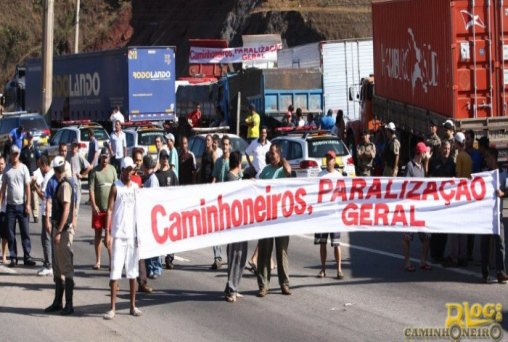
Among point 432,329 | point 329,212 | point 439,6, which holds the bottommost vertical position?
point 432,329

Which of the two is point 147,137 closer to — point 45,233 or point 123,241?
point 45,233

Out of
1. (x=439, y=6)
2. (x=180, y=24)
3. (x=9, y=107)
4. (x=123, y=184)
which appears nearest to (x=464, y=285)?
(x=123, y=184)

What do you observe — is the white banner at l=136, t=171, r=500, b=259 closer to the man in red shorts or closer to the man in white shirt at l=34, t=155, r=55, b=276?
the man in red shorts

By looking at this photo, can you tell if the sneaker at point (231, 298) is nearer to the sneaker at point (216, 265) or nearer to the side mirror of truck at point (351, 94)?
the sneaker at point (216, 265)

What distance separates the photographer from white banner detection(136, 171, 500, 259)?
14.0 metres

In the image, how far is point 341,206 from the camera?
1456 centimetres

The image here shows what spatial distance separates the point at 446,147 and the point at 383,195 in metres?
2.13

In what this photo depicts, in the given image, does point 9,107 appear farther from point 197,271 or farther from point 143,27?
point 197,271

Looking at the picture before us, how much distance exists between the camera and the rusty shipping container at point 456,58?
928 inches

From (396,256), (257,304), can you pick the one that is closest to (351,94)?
(396,256)

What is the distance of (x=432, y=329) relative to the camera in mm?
11812

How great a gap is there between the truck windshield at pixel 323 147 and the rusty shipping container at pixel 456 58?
2.39m

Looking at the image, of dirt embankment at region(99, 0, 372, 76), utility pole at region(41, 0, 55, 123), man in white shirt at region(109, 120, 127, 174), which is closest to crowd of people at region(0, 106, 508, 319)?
man in white shirt at region(109, 120, 127, 174)

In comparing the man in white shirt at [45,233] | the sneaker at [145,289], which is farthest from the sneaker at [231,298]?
the man in white shirt at [45,233]
